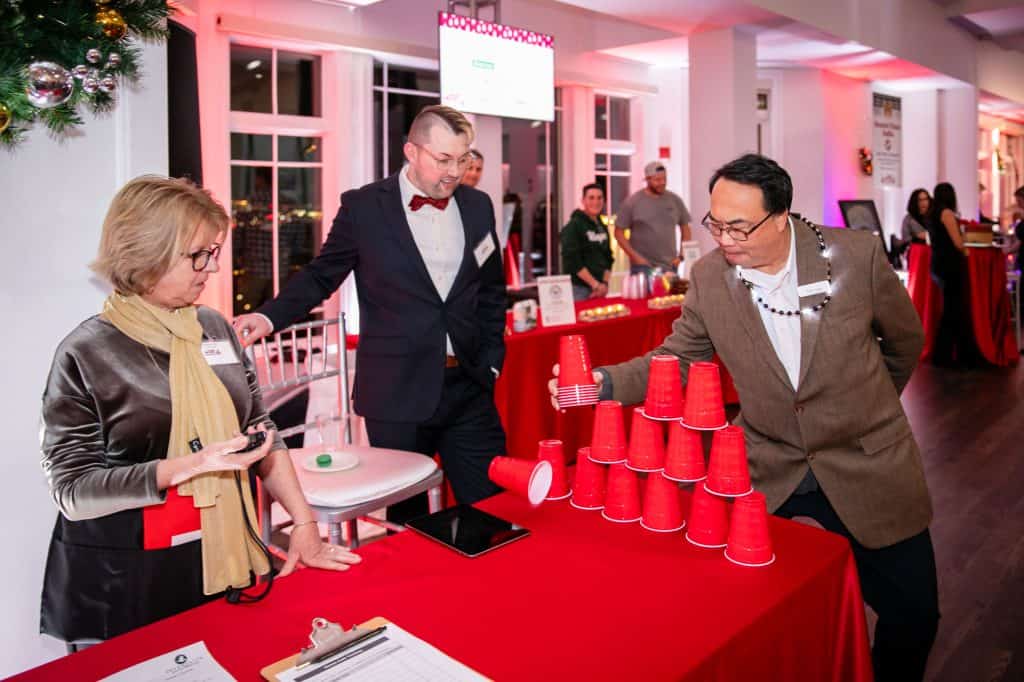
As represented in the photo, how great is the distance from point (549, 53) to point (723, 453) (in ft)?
17.7

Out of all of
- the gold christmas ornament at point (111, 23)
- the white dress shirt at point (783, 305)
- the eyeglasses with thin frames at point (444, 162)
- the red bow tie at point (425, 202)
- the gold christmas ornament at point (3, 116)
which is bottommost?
the white dress shirt at point (783, 305)

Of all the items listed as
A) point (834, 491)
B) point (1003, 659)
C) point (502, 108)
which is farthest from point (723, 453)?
point (502, 108)

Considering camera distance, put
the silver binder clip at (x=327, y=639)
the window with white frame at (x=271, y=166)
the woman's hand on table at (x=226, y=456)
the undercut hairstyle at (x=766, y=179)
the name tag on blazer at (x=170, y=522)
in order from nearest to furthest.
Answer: the silver binder clip at (x=327, y=639)
the woman's hand on table at (x=226, y=456)
the name tag on blazer at (x=170, y=522)
the undercut hairstyle at (x=766, y=179)
the window with white frame at (x=271, y=166)

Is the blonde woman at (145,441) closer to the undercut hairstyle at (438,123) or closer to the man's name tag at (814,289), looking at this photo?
the undercut hairstyle at (438,123)

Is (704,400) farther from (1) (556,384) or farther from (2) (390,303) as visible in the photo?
(2) (390,303)

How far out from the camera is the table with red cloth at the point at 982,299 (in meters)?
7.35

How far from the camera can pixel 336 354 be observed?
3.04 m

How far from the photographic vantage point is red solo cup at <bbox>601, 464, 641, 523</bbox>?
1.65 metres

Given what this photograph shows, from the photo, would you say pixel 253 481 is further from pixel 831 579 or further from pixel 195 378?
pixel 831 579

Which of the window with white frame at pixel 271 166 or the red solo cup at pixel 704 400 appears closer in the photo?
the red solo cup at pixel 704 400

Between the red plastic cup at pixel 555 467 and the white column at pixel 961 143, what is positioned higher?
the white column at pixel 961 143

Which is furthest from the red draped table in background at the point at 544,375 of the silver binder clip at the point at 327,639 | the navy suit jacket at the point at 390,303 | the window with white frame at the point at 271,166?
the window with white frame at the point at 271,166

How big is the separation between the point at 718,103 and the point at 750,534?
633 cm

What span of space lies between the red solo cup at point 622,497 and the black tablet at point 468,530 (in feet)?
0.65
